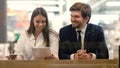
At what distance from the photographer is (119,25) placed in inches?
106

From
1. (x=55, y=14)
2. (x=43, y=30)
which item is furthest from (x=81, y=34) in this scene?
(x=55, y=14)

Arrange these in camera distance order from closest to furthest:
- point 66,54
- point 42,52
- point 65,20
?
point 42,52, point 66,54, point 65,20

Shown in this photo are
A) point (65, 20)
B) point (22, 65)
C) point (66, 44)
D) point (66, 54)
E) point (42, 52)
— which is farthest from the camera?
point (65, 20)

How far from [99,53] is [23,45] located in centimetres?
69

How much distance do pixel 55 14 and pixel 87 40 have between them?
0.64 metres

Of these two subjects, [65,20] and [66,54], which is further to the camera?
[65,20]

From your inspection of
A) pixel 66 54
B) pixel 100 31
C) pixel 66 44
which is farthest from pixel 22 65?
pixel 100 31

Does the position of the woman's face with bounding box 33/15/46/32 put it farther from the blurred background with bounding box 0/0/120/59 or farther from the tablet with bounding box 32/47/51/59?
the tablet with bounding box 32/47/51/59

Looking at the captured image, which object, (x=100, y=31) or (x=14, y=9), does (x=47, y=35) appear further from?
(x=14, y=9)

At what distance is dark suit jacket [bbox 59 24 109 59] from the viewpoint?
7.20ft

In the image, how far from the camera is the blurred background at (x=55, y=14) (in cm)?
263

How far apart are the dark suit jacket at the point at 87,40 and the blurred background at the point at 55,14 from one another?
310mm

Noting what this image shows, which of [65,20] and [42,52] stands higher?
[65,20]

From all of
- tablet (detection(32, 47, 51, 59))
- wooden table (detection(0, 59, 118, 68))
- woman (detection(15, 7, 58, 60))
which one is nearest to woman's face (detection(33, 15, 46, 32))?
woman (detection(15, 7, 58, 60))
